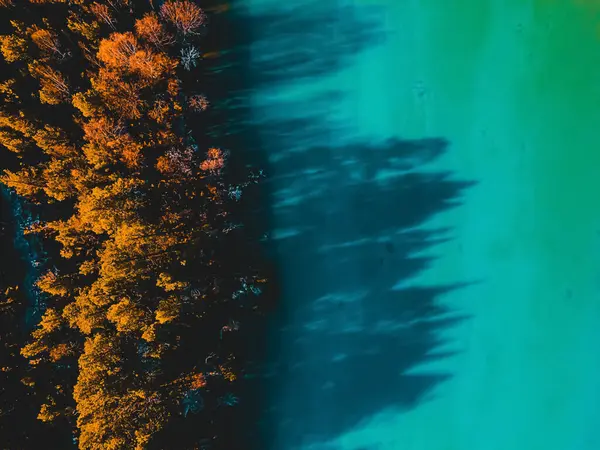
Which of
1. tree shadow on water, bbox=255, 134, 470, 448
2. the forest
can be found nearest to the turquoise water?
tree shadow on water, bbox=255, 134, 470, 448

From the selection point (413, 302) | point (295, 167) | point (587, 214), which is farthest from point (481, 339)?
point (295, 167)

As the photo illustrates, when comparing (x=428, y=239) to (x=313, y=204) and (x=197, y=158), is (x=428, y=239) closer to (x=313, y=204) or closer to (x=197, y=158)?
(x=313, y=204)

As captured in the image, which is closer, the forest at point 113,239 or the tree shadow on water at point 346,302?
the forest at point 113,239

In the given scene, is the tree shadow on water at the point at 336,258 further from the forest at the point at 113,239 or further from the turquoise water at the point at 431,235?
the forest at the point at 113,239

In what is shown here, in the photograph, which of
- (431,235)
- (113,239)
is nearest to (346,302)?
(431,235)

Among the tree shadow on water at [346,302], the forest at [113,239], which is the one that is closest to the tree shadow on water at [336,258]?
the tree shadow on water at [346,302]

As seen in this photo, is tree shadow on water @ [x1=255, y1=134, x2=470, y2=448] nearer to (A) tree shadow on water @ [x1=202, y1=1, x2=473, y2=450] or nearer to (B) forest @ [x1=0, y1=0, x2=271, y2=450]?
(A) tree shadow on water @ [x1=202, y1=1, x2=473, y2=450]

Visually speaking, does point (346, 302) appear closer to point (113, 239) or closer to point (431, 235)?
point (431, 235)
